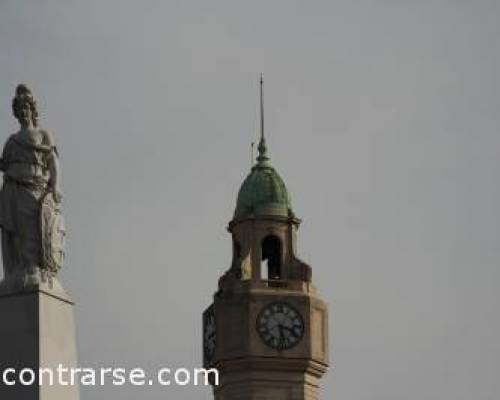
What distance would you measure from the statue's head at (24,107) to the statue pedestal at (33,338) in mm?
2503

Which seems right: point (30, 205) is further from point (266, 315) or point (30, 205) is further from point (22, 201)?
point (266, 315)

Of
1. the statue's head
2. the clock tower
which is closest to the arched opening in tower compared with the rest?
the clock tower

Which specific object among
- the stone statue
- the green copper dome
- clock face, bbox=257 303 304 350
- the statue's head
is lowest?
the stone statue

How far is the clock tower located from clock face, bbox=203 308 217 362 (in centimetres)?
5

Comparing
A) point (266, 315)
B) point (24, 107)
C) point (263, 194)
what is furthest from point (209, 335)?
point (24, 107)

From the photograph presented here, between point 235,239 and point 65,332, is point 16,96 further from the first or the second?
point 235,239

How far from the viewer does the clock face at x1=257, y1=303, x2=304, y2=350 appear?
105 meters

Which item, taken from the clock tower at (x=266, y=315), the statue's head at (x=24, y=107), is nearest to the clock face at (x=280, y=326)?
the clock tower at (x=266, y=315)

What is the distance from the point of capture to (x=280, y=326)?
105m

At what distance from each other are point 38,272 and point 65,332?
35.2 inches

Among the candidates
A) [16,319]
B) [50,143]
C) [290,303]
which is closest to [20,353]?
[16,319]

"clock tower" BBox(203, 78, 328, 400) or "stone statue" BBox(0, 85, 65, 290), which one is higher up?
"clock tower" BBox(203, 78, 328, 400)

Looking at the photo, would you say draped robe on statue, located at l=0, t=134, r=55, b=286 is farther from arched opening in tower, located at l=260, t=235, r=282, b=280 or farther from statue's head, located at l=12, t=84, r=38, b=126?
arched opening in tower, located at l=260, t=235, r=282, b=280

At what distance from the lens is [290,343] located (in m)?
105
